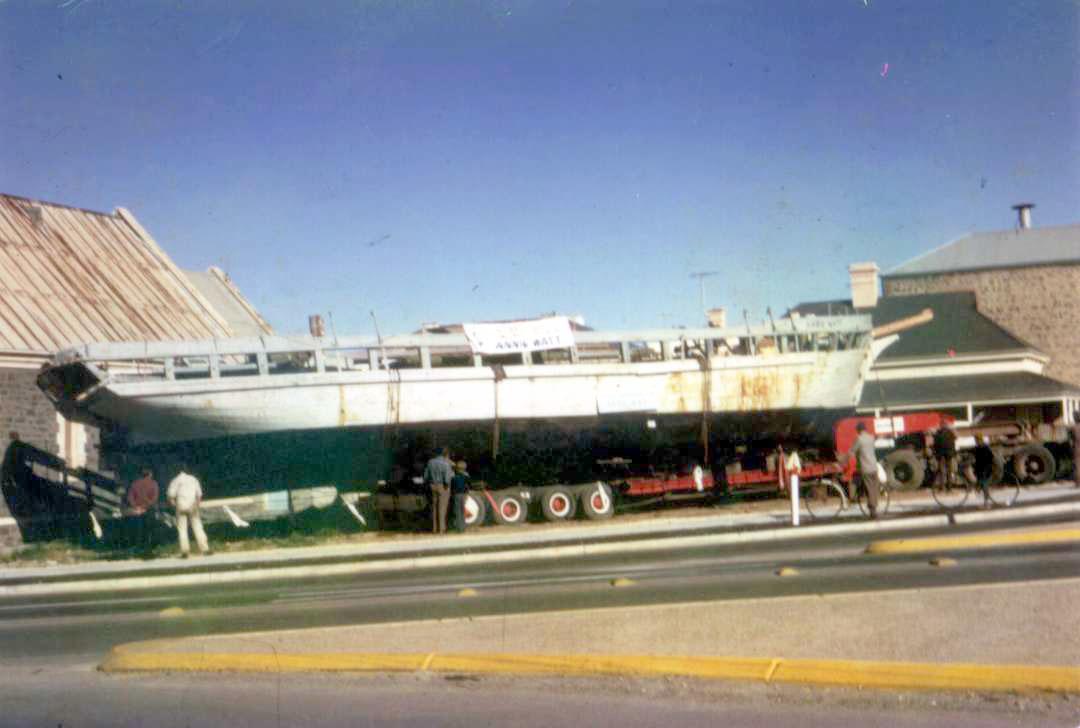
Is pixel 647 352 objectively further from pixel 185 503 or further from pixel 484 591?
pixel 484 591

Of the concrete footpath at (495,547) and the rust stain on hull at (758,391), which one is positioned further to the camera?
the rust stain on hull at (758,391)

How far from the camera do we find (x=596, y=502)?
20.3 m

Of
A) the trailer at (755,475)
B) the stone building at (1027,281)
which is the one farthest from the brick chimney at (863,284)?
the trailer at (755,475)

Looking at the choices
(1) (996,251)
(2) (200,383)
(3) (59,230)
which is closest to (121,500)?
(2) (200,383)

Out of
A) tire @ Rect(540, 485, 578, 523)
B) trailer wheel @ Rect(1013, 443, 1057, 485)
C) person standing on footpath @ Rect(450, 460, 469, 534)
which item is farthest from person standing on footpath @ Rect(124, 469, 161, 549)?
trailer wheel @ Rect(1013, 443, 1057, 485)

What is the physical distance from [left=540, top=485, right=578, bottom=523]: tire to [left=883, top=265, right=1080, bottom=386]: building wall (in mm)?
33458

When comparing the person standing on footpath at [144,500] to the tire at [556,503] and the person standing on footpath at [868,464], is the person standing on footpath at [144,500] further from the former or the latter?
the person standing on footpath at [868,464]

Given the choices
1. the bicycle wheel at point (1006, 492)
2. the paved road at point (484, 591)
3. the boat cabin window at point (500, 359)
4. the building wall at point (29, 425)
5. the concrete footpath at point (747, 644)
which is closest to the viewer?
the concrete footpath at point (747, 644)

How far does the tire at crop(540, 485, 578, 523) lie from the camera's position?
65.6 ft

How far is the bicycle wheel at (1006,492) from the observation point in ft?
60.1

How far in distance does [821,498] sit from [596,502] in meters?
4.46

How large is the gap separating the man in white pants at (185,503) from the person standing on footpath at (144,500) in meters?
1.55

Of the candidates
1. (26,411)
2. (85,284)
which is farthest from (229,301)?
(26,411)

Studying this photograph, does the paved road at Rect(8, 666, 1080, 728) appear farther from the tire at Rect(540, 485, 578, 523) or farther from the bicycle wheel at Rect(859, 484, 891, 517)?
the tire at Rect(540, 485, 578, 523)
